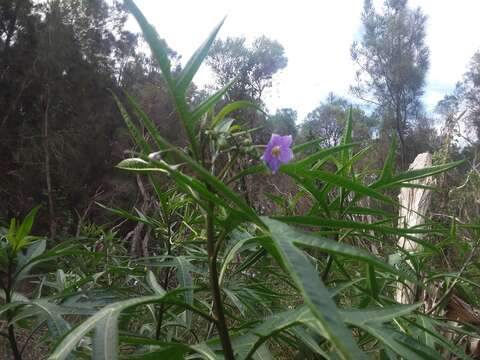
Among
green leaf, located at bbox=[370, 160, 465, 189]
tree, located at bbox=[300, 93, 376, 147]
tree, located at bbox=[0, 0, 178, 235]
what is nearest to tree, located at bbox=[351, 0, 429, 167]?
tree, located at bbox=[300, 93, 376, 147]

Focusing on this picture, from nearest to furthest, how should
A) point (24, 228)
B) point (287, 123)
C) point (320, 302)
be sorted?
point (320, 302) → point (24, 228) → point (287, 123)

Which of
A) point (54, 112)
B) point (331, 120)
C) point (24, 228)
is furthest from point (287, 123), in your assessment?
point (24, 228)

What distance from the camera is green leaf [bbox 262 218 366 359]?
26 cm

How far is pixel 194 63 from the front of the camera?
1.48 feet

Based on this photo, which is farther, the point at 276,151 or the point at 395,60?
the point at 395,60

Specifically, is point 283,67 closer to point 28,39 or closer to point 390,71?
point 390,71

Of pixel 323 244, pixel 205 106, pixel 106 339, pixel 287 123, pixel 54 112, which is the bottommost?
pixel 106 339

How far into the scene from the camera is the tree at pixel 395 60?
14992mm

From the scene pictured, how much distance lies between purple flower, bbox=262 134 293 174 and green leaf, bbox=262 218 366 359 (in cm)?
19

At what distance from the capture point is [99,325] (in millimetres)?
395

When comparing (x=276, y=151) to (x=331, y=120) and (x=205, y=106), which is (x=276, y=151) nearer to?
(x=205, y=106)

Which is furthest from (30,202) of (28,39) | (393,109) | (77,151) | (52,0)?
(393,109)

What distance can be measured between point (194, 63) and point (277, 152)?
14 cm

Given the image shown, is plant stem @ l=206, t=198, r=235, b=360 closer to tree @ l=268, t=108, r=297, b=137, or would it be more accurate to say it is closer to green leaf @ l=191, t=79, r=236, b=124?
green leaf @ l=191, t=79, r=236, b=124
